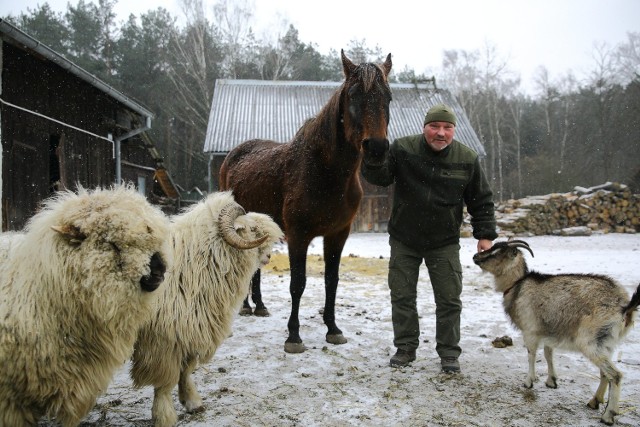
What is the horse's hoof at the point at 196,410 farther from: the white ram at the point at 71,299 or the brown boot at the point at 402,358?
the brown boot at the point at 402,358

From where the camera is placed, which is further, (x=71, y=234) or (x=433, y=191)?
(x=433, y=191)

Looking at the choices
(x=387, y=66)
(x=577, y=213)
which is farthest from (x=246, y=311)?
(x=577, y=213)

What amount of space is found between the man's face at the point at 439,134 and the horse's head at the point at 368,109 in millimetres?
448

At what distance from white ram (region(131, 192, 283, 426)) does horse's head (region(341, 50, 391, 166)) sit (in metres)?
1.08

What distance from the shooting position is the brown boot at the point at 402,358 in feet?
12.9

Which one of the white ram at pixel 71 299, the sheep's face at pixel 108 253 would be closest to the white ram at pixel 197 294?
the white ram at pixel 71 299

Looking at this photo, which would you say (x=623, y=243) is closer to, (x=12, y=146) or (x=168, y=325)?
(x=168, y=325)

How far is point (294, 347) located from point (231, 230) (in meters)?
1.69

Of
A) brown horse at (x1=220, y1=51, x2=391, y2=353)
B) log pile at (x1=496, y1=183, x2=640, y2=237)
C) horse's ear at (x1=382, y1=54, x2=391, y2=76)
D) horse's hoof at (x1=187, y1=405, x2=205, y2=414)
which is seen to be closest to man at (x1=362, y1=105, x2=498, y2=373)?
brown horse at (x1=220, y1=51, x2=391, y2=353)

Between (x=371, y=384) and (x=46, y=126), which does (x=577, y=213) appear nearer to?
(x=371, y=384)

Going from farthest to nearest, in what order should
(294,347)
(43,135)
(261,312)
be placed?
(43,135) → (261,312) → (294,347)

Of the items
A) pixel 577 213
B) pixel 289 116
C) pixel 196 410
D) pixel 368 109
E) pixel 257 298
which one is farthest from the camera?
pixel 289 116

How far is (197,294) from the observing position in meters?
3.08

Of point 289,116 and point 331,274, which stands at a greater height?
point 289,116
